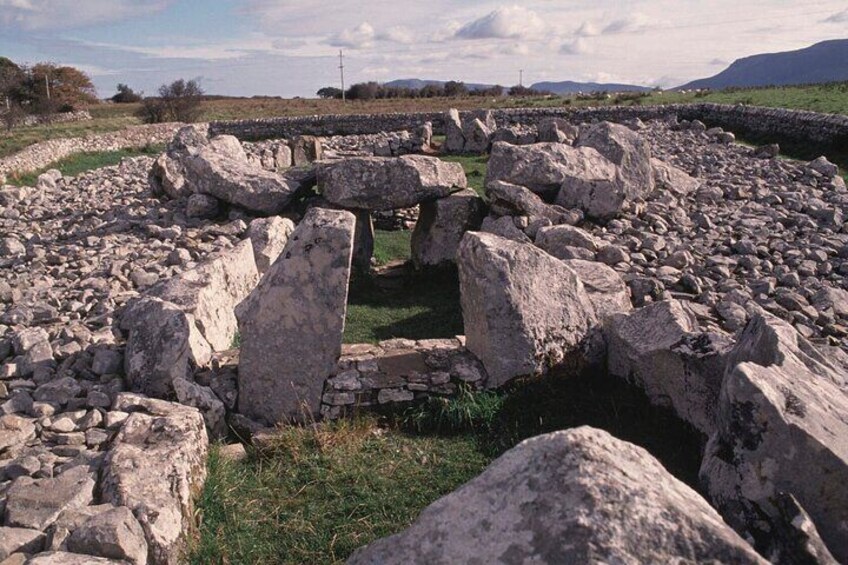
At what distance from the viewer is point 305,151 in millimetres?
20969

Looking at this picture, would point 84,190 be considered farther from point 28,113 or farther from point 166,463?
point 28,113

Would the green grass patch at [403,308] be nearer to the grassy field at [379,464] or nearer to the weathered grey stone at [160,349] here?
the weathered grey stone at [160,349]

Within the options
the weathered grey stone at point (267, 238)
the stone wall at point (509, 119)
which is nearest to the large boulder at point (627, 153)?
the weathered grey stone at point (267, 238)

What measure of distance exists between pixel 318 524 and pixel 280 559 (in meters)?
0.36

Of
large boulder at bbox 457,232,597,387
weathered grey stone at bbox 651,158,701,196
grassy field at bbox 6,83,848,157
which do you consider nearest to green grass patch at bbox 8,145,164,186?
grassy field at bbox 6,83,848,157

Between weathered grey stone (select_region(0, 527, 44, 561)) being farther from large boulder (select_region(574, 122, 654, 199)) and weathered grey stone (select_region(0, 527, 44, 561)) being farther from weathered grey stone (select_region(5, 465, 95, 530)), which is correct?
large boulder (select_region(574, 122, 654, 199))

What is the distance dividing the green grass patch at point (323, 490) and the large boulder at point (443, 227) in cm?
507

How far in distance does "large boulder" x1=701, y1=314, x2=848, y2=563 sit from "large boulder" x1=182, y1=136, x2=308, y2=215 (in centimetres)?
875

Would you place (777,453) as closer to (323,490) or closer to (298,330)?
(323,490)

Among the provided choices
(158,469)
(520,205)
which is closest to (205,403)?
(158,469)

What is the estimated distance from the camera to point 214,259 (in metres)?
7.81

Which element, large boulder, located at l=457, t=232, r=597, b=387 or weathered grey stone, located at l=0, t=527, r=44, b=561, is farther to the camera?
large boulder, located at l=457, t=232, r=597, b=387

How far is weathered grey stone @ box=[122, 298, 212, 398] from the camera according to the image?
5.72m

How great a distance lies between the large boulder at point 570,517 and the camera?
7.11ft
